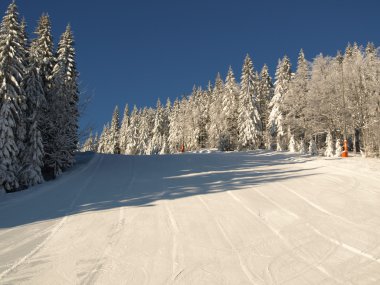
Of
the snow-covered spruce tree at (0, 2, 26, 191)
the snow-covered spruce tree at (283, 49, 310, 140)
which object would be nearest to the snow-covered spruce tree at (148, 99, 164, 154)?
the snow-covered spruce tree at (283, 49, 310, 140)

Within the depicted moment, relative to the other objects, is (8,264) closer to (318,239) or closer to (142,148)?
(318,239)

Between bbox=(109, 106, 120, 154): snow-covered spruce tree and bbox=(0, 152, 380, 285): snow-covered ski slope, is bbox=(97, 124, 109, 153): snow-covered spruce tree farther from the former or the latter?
bbox=(0, 152, 380, 285): snow-covered ski slope

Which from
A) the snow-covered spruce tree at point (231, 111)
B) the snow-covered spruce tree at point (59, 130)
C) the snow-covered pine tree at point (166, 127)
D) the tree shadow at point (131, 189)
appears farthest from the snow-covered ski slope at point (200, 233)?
the snow-covered pine tree at point (166, 127)

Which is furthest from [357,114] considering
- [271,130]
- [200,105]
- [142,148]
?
[142,148]

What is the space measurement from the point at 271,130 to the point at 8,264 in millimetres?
49587

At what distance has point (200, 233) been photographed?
29.1 ft

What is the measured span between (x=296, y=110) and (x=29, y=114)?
3211cm

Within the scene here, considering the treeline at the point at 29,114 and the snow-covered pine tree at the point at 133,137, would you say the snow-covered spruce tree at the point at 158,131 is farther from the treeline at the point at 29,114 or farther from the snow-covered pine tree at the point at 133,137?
the treeline at the point at 29,114

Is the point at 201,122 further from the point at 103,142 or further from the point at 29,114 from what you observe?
the point at 29,114

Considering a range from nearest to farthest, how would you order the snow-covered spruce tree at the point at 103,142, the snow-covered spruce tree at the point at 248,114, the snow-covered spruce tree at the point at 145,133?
the snow-covered spruce tree at the point at 248,114, the snow-covered spruce tree at the point at 145,133, the snow-covered spruce tree at the point at 103,142

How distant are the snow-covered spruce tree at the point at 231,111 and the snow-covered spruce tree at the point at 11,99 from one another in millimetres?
36631

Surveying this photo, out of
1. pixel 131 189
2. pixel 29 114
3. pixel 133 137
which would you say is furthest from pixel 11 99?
pixel 133 137

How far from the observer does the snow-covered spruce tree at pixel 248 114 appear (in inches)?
2064

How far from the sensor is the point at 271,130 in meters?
53.5
